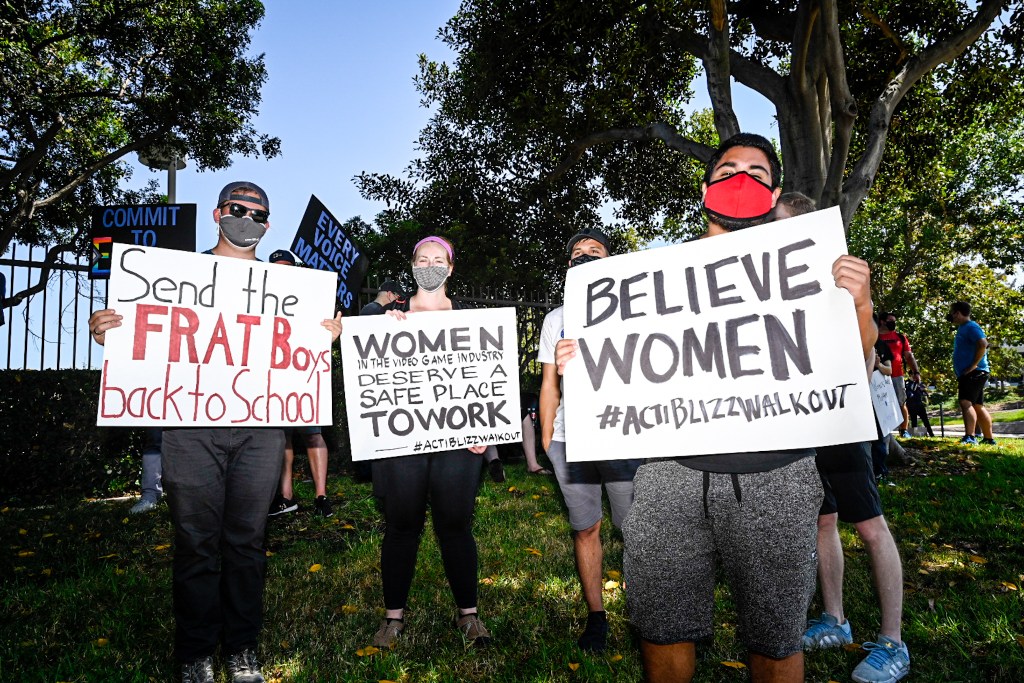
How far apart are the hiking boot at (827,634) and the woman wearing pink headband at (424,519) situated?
177 cm

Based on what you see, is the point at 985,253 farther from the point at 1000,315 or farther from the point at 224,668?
the point at 224,668

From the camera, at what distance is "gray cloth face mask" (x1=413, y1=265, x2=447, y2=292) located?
11.9 feet

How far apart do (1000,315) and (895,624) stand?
93.2ft

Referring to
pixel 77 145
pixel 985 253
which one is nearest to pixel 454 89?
pixel 77 145

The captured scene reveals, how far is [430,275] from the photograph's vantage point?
363cm

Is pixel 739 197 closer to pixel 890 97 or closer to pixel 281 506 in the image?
pixel 281 506

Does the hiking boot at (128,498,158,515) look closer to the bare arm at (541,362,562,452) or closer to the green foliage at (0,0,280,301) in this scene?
the bare arm at (541,362,562,452)

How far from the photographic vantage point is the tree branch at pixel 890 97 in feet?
28.3

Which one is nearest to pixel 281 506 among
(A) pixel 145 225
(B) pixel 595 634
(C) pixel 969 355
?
(B) pixel 595 634

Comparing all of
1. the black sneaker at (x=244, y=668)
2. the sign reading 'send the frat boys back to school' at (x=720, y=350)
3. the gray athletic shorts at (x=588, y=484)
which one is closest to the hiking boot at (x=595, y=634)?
the gray athletic shorts at (x=588, y=484)

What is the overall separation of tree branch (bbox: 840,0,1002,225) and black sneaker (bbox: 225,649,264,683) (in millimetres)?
9026

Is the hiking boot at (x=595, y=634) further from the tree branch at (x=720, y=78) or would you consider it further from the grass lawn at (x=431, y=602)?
the tree branch at (x=720, y=78)

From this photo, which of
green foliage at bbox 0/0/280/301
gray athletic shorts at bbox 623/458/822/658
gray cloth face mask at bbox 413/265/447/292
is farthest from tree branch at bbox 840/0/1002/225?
green foliage at bbox 0/0/280/301

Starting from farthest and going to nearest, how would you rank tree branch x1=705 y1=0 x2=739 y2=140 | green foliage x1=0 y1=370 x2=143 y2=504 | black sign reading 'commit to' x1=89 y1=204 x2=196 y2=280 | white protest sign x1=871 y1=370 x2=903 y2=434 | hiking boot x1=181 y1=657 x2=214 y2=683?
tree branch x1=705 y1=0 x2=739 y2=140 < black sign reading 'commit to' x1=89 y1=204 x2=196 y2=280 < green foliage x1=0 y1=370 x2=143 y2=504 < white protest sign x1=871 y1=370 x2=903 y2=434 < hiking boot x1=181 y1=657 x2=214 y2=683
